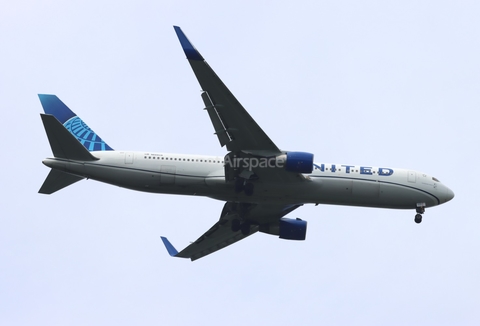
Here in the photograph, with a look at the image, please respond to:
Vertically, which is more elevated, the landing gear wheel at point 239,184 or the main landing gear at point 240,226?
the landing gear wheel at point 239,184

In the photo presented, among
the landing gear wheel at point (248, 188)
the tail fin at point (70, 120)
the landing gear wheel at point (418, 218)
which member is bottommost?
the landing gear wheel at point (418, 218)

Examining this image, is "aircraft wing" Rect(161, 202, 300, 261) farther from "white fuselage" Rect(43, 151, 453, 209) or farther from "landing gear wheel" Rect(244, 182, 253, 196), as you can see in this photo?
"landing gear wheel" Rect(244, 182, 253, 196)

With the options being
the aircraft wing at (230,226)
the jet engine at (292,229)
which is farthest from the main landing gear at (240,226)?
the jet engine at (292,229)

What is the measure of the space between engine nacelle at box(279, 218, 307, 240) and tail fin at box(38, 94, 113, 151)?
39.5 ft

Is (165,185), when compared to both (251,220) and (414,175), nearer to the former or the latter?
(251,220)

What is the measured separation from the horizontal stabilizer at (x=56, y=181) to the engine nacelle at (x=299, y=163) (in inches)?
440

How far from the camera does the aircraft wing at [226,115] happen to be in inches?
1535

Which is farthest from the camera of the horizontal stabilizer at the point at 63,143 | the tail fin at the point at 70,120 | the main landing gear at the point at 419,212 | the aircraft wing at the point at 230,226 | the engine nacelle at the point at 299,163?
the aircraft wing at the point at 230,226

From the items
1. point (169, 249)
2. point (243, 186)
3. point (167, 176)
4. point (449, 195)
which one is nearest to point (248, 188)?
point (243, 186)

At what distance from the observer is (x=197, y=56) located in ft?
127

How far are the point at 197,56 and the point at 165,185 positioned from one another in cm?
836

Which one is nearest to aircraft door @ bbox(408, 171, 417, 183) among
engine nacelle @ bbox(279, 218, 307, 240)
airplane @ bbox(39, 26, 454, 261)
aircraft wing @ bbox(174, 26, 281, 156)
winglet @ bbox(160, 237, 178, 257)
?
airplane @ bbox(39, 26, 454, 261)

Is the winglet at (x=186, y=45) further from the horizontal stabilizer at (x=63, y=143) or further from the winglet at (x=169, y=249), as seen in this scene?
the winglet at (x=169, y=249)

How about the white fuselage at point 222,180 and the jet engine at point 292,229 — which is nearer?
the white fuselage at point 222,180
